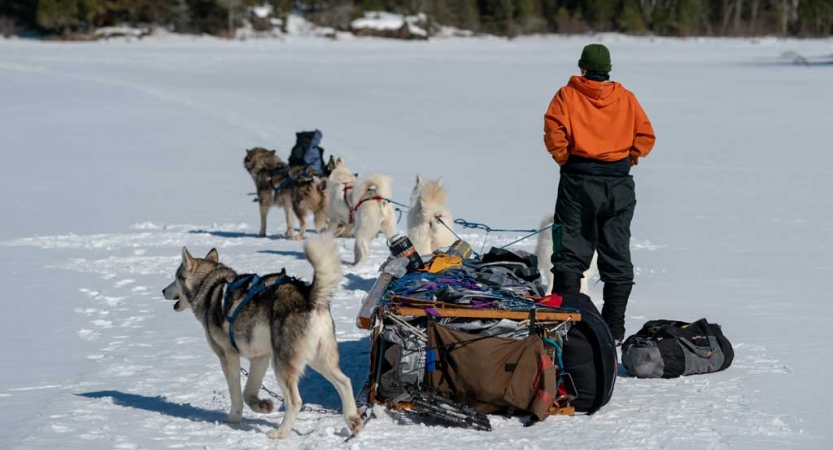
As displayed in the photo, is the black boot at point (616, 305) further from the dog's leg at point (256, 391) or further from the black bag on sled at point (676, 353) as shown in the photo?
the dog's leg at point (256, 391)

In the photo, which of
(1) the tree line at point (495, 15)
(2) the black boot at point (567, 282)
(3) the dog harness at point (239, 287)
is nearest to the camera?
(3) the dog harness at point (239, 287)

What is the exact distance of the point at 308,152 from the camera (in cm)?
965

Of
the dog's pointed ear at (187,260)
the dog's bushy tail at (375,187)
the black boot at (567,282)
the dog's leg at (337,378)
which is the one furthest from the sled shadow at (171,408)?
the dog's bushy tail at (375,187)

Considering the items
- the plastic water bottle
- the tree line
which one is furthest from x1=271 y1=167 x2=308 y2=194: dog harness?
the tree line

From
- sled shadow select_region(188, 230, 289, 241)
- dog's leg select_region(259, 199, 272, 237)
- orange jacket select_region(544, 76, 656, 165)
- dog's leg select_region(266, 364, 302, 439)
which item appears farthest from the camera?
dog's leg select_region(259, 199, 272, 237)

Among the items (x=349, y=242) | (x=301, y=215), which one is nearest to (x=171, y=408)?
(x=349, y=242)

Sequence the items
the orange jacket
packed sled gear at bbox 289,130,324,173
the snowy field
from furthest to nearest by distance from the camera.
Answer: packed sled gear at bbox 289,130,324,173
the orange jacket
the snowy field

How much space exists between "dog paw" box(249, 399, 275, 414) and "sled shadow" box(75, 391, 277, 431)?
0.21 ft

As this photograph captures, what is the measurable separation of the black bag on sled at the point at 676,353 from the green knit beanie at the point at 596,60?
1382mm

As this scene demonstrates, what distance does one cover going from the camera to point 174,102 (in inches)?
934

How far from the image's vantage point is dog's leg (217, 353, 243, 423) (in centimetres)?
438

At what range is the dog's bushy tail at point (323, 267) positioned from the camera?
395 centimetres

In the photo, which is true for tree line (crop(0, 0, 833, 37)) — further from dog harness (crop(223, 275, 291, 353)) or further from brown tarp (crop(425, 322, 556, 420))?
brown tarp (crop(425, 322, 556, 420))

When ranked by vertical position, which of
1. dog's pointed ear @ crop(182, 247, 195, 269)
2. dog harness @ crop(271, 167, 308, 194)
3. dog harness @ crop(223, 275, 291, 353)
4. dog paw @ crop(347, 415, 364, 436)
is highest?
dog's pointed ear @ crop(182, 247, 195, 269)
